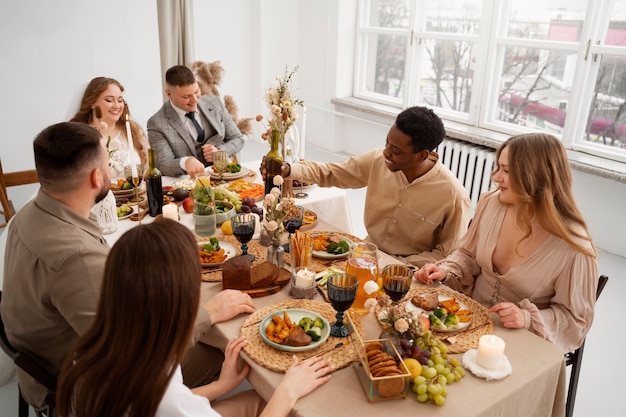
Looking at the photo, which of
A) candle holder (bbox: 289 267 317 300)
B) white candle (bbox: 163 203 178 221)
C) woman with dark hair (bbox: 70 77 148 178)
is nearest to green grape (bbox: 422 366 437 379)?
candle holder (bbox: 289 267 317 300)

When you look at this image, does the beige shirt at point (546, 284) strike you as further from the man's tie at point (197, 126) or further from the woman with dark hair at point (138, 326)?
the man's tie at point (197, 126)

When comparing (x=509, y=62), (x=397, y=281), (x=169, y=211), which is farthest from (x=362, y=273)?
(x=509, y=62)

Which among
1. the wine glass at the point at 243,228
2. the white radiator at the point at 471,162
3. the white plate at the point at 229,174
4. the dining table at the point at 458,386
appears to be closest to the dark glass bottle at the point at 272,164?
the white plate at the point at 229,174

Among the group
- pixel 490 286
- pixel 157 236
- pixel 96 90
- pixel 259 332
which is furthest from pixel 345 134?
pixel 157 236

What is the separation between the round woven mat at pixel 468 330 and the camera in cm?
141

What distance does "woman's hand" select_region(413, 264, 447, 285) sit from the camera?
1754mm

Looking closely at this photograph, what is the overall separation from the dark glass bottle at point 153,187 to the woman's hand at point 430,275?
3.91 feet

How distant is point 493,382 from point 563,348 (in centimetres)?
52

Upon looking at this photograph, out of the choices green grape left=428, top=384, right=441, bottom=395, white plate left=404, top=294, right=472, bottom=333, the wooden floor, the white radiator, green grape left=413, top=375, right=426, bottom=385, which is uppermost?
green grape left=413, top=375, right=426, bottom=385

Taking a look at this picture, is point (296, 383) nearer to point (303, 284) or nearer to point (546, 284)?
point (303, 284)

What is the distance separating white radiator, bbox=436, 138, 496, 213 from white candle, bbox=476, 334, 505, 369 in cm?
306

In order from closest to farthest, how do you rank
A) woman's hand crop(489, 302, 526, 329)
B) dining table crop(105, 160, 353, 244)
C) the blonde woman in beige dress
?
woman's hand crop(489, 302, 526, 329), the blonde woman in beige dress, dining table crop(105, 160, 353, 244)

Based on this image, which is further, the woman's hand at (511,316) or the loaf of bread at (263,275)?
the loaf of bread at (263,275)

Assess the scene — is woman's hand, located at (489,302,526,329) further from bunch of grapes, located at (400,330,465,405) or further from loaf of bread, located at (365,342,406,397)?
loaf of bread, located at (365,342,406,397)
